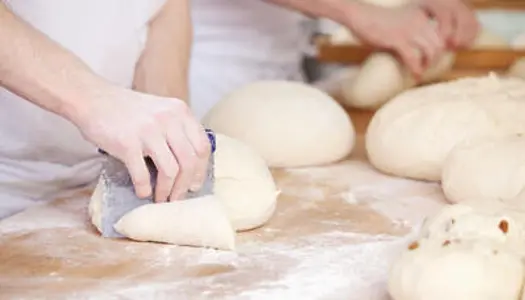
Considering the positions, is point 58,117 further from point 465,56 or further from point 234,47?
point 465,56

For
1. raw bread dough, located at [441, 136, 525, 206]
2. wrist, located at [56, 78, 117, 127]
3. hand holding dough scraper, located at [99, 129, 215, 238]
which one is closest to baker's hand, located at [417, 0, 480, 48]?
raw bread dough, located at [441, 136, 525, 206]

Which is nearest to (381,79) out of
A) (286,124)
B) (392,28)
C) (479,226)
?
(392,28)

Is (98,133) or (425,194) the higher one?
(98,133)

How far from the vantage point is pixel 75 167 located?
4.58 ft

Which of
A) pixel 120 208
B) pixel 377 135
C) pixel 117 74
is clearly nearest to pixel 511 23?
pixel 377 135

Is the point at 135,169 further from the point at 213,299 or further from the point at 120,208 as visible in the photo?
the point at 213,299

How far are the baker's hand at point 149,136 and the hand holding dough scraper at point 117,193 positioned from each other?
0.10 ft

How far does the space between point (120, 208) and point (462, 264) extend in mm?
460

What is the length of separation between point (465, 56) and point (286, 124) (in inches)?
22.5

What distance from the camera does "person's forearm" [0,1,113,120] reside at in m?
1.03

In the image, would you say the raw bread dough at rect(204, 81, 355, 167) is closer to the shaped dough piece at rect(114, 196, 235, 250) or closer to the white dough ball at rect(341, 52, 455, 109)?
the white dough ball at rect(341, 52, 455, 109)

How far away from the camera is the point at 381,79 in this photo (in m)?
1.71

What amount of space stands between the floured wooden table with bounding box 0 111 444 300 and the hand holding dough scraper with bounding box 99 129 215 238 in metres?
0.03

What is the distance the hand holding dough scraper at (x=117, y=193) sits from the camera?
42.9 inches
